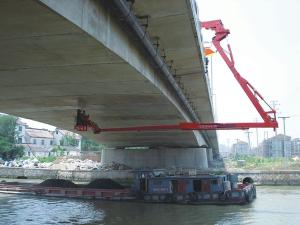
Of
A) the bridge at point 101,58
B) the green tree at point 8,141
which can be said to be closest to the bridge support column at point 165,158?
the bridge at point 101,58

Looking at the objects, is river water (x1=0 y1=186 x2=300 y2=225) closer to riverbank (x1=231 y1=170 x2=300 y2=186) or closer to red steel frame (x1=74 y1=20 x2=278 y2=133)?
red steel frame (x1=74 y1=20 x2=278 y2=133)

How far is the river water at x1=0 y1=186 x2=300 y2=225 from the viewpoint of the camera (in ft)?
74.4

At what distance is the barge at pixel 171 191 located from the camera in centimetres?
3096

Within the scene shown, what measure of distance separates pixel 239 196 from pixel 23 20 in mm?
25634

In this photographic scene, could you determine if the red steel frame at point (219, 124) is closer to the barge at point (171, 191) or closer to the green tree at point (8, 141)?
the barge at point (171, 191)

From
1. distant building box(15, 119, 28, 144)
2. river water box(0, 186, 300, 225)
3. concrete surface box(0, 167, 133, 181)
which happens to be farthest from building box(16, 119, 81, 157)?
river water box(0, 186, 300, 225)

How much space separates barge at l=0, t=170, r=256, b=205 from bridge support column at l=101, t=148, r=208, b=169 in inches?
555

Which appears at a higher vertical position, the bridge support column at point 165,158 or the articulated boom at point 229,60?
the articulated boom at point 229,60

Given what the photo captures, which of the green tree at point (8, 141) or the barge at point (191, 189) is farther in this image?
the green tree at point (8, 141)

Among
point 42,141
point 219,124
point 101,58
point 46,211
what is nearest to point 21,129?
point 42,141

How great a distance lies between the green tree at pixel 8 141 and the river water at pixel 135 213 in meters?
56.5

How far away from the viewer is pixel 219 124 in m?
25.0

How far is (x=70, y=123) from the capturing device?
31.9 meters

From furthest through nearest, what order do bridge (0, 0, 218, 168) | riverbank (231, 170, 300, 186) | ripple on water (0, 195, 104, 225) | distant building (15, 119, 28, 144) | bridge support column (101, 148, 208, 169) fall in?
1. distant building (15, 119, 28, 144)
2. riverbank (231, 170, 300, 186)
3. bridge support column (101, 148, 208, 169)
4. ripple on water (0, 195, 104, 225)
5. bridge (0, 0, 218, 168)
